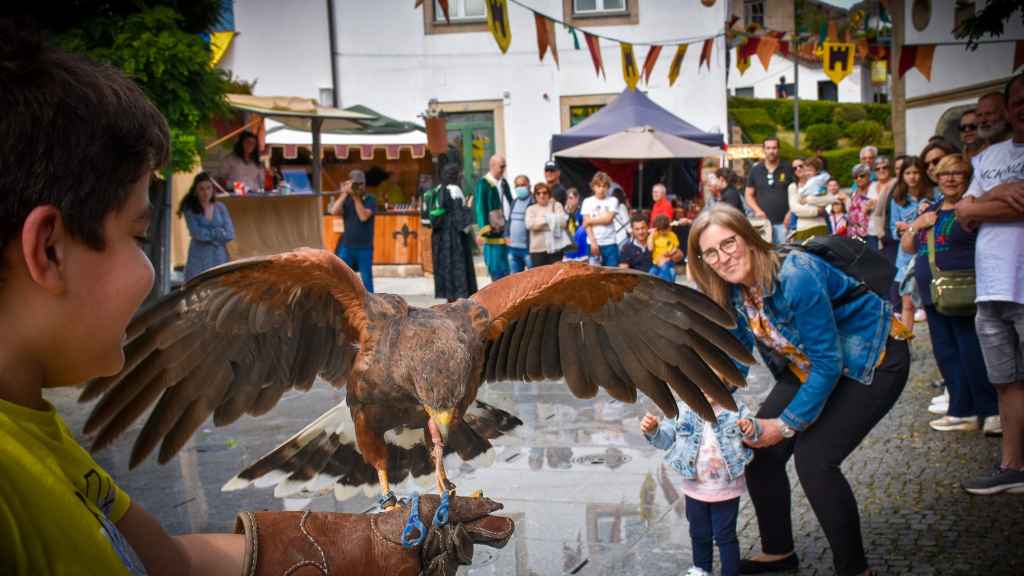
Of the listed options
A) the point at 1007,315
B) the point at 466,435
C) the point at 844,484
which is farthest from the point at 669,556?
the point at 1007,315

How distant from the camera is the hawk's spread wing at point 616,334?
2943mm

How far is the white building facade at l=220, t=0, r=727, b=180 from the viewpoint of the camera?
49.0 feet

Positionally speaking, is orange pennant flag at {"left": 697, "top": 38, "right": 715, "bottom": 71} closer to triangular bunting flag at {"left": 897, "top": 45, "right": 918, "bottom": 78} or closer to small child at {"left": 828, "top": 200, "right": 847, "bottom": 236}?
small child at {"left": 828, "top": 200, "right": 847, "bottom": 236}

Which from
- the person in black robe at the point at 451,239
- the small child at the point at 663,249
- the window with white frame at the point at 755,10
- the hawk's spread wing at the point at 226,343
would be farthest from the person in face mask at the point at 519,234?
the window with white frame at the point at 755,10

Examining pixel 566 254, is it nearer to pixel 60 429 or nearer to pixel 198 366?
pixel 198 366

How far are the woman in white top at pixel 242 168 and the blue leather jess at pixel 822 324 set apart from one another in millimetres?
9434

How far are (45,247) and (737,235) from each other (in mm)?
2790

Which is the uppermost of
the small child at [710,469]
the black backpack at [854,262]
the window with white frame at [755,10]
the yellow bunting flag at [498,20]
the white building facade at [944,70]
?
the window with white frame at [755,10]

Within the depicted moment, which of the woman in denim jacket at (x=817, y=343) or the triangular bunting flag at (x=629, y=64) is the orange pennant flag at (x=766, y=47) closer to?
the triangular bunting flag at (x=629, y=64)

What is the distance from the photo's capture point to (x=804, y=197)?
11.0 meters

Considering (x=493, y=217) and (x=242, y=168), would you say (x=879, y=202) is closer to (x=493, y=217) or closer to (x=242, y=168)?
(x=493, y=217)

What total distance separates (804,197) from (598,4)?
24.8 ft

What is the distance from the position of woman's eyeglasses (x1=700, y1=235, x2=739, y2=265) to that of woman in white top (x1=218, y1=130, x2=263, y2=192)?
9.28 m

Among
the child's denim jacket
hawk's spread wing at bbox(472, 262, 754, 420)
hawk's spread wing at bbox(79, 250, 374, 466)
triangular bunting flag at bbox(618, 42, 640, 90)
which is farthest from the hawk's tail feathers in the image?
triangular bunting flag at bbox(618, 42, 640, 90)
